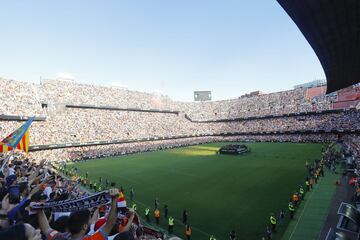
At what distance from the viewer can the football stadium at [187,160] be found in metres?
5.82

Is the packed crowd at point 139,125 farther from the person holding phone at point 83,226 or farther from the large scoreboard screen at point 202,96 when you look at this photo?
the person holding phone at point 83,226

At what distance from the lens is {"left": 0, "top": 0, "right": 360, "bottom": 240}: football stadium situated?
5.82 m

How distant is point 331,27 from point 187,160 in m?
32.2

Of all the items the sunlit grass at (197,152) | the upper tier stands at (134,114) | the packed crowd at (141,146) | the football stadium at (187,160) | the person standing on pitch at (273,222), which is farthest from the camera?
the upper tier stands at (134,114)

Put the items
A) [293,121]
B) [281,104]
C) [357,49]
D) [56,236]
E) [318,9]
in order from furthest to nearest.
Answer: [281,104] < [293,121] < [357,49] < [318,9] < [56,236]

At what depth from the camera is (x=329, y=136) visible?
49750mm

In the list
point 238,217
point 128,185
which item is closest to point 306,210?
point 238,217

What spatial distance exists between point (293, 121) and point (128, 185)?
172ft

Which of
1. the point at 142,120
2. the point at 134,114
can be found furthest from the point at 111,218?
the point at 134,114

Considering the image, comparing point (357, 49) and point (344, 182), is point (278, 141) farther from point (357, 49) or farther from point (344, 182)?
point (357, 49)

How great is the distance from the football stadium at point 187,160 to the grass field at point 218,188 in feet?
0.40

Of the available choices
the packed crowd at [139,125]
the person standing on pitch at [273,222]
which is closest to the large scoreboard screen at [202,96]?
the packed crowd at [139,125]

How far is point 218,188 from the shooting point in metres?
21.7

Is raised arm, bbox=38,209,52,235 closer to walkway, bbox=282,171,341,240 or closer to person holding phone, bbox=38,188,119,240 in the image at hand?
person holding phone, bbox=38,188,119,240
